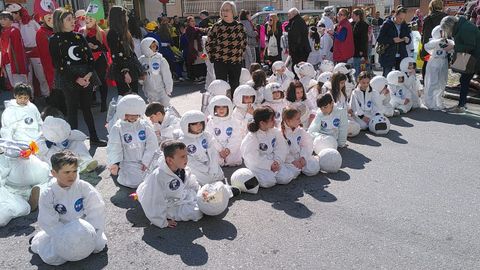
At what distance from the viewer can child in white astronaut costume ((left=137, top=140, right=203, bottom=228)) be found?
3.82 m

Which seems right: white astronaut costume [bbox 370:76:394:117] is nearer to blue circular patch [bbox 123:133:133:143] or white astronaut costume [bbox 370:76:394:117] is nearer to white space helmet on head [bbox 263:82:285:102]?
white space helmet on head [bbox 263:82:285:102]

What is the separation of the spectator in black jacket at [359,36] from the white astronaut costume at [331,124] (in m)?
3.87

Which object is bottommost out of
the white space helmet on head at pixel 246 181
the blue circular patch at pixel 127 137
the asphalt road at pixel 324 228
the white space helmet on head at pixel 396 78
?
the asphalt road at pixel 324 228

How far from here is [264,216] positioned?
4102 millimetres

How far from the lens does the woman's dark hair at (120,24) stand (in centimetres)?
626

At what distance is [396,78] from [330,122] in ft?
8.91

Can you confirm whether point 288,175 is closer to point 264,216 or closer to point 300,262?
point 264,216

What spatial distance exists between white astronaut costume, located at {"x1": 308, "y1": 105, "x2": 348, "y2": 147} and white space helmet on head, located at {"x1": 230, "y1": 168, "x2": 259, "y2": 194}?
1.62 m

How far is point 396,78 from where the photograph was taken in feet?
26.0

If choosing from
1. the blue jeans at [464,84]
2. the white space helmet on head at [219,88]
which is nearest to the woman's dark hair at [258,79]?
the white space helmet on head at [219,88]

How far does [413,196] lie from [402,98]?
402 cm

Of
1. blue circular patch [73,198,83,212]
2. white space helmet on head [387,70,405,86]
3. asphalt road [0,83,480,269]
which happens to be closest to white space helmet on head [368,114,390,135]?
asphalt road [0,83,480,269]

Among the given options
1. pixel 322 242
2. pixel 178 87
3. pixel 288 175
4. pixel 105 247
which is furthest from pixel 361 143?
pixel 178 87

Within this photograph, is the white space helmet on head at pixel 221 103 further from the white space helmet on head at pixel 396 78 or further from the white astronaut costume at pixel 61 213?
the white space helmet on head at pixel 396 78
